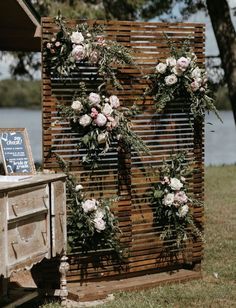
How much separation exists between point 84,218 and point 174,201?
3.29ft

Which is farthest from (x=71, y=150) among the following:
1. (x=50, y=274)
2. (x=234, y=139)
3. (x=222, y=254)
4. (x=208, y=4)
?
(x=234, y=139)

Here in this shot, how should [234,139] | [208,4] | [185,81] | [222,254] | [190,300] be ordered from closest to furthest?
1. [190,300]
2. [185,81]
3. [222,254]
4. [208,4]
5. [234,139]

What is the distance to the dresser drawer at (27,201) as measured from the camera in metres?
5.53

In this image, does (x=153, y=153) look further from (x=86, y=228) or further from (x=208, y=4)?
(x=208, y=4)

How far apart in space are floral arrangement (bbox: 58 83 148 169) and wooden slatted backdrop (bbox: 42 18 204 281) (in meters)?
0.10

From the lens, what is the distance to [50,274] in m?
6.91

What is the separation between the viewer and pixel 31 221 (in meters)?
5.85

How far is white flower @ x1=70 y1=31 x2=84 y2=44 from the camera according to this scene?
6.73 m

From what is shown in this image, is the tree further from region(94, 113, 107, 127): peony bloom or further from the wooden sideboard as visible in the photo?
the wooden sideboard

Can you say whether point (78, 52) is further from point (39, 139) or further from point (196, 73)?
point (39, 139)

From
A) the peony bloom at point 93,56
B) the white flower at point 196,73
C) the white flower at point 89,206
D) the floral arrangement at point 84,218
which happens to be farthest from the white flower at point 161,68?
the white flower at point 89,206

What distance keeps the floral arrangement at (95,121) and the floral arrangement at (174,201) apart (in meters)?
0.66

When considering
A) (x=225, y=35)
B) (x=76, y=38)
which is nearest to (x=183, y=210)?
(x=76, y=38)

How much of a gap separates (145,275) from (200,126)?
1.57 meters
